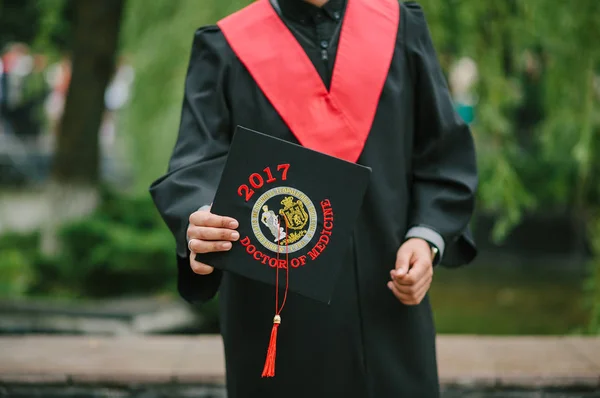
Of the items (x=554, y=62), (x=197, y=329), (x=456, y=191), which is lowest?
(x=197, y=329)

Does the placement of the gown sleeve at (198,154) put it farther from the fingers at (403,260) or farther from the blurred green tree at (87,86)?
the blurred green tree at (87,86)

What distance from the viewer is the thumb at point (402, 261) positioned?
5.59 ft

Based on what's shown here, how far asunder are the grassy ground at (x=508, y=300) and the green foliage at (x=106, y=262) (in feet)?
7.63

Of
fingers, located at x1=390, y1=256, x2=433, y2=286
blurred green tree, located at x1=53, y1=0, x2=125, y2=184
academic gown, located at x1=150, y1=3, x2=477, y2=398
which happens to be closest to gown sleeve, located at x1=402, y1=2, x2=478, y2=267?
academic gown, located at x1=150, y1=3, x2=477, y2=398

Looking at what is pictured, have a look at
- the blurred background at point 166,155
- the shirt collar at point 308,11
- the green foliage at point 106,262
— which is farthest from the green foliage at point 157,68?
the shirt collar at point 308,11

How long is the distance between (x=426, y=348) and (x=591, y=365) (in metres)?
1.52

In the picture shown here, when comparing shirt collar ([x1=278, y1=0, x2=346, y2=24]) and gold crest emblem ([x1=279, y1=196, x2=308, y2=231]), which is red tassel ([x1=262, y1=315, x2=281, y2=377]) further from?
shirt collar ([x1=278, y1=0, x2=346, y2=24])

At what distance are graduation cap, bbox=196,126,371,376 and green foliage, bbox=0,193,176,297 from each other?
4.03 meters

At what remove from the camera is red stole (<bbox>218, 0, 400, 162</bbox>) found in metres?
1.84

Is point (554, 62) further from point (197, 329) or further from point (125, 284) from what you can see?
point (125, 284)

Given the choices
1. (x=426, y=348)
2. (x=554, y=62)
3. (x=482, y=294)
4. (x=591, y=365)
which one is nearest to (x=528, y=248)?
(x=482, y=294)

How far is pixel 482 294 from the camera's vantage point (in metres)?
8.24

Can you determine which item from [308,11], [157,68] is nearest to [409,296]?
[308,11]

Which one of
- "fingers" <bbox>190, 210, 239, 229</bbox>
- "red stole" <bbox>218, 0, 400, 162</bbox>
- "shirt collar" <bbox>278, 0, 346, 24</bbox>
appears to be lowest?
"fingers" <bbox>190, 210, 239, 229</bbox>
